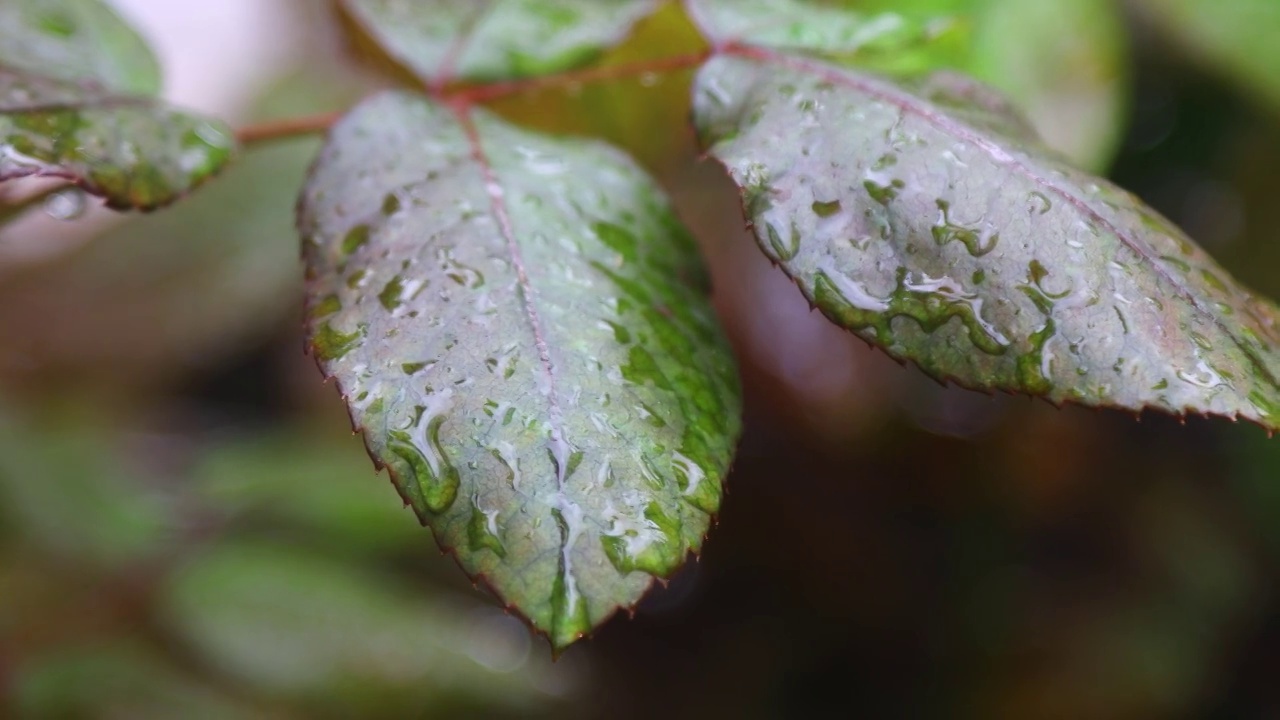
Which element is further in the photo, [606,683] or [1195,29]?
[606,683]

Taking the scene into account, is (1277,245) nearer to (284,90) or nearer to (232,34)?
(284,90)

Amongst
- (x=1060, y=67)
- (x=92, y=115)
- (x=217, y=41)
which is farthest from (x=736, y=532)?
(x=217, y=41)

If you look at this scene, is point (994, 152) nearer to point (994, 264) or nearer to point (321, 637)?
point (994, 264)

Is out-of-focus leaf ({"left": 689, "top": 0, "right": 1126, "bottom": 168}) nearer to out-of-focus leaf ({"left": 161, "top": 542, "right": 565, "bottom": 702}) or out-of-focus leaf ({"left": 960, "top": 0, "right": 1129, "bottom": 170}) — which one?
out-of-focus leaf ({"left": 960, "top": 0, "right": 1129, "bottom": 170})

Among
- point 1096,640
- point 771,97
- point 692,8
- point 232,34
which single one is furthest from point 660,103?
point 232,34

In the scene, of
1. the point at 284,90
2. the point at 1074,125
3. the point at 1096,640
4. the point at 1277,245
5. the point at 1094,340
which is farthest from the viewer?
the point at 284,90
